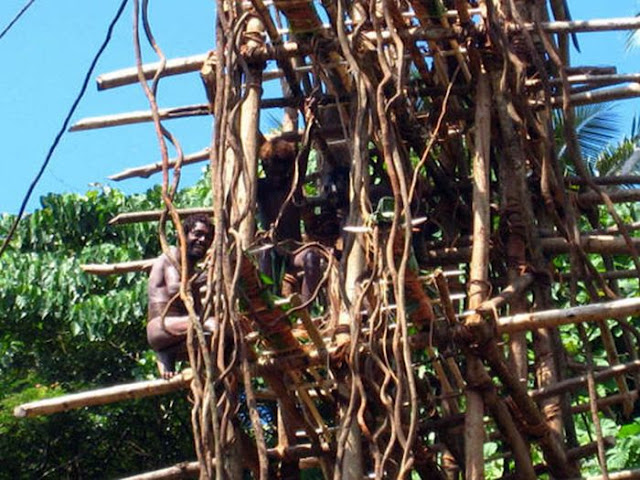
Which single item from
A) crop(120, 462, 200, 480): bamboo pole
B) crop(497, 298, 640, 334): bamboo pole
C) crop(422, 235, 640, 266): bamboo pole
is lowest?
crop(120, 462, 200, 480): bamboo pole

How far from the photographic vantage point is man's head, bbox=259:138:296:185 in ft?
28.5

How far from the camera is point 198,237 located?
7777 mm

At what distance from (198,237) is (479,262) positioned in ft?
4.45

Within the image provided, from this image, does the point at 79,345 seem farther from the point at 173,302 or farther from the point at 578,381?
the point at 578,381

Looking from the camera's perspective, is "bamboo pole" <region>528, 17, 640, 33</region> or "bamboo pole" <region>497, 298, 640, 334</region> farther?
"bamboo pole" <region>528, 17, 640, 33</region>

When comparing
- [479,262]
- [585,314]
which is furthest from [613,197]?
[585,314]

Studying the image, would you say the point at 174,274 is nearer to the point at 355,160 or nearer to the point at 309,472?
the point at 355,160

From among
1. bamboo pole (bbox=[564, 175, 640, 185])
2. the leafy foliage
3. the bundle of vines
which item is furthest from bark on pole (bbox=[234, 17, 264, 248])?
the leafy foliage

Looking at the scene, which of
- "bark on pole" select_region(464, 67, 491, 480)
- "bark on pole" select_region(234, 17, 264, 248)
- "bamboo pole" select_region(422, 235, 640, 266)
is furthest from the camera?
"bamboo pole" select_region(422, 235, 640, 266)

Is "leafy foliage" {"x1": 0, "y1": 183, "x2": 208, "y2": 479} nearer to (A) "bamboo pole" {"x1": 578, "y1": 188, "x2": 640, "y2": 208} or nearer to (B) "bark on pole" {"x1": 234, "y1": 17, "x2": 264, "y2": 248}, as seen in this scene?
(A) "bamboo pole" {"x1": 578, "y1": 188, "x2": 640, "y2": 208}

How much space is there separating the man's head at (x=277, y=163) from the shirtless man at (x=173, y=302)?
80 centimetres

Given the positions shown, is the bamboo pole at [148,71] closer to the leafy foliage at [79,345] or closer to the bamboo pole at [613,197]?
the bamboo pole at [613,197]

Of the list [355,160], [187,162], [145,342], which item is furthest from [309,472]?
[355,160]

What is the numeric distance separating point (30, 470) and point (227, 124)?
22.6ft
